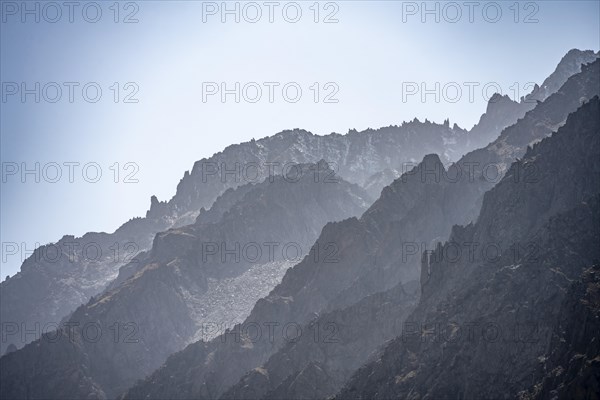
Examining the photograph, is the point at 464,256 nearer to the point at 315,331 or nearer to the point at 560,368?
the point at 315,331

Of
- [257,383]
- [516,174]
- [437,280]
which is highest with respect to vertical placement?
[516,174]

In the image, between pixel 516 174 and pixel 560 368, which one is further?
pixel 516 174

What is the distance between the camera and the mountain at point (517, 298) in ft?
338

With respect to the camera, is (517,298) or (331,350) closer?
(517,298)

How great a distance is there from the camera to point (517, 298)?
131625mm

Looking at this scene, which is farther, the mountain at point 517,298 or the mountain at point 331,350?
the mountain at point 331,350

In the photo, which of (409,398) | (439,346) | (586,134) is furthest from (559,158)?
(409,398)

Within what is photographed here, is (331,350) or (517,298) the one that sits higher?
(517,298)

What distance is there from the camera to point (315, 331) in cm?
18825

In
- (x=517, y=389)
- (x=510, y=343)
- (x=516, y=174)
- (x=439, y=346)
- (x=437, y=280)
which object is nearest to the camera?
(x=517, y=389)

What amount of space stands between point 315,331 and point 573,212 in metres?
72.6

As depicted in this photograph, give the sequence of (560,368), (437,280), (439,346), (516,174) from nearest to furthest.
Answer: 1. (560,368)
2. (439,346)
3. (437,280)
4. (516,174)

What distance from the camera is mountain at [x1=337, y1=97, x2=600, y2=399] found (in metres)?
103

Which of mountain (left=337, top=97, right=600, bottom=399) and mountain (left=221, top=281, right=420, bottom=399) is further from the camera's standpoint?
mountain (left=221, top=281, right=420, bottom=399)
